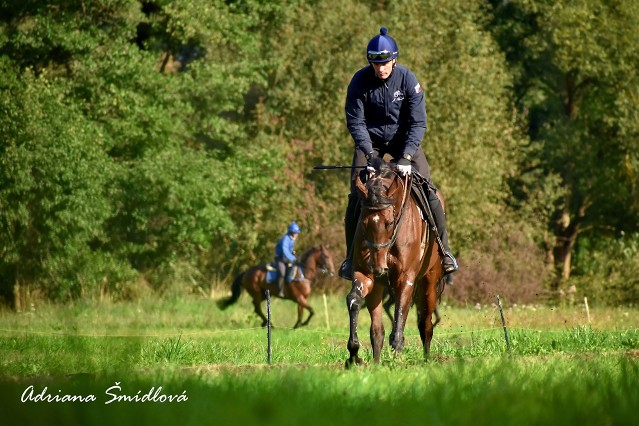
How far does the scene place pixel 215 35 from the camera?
119ft

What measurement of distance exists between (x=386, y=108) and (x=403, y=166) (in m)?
0.82

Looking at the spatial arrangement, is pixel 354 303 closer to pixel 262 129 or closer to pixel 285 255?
pixel 285 255

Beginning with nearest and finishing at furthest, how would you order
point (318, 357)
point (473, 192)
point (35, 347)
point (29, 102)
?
point (318, 357), point (35, 347), point (29, 102), point (473, 192)

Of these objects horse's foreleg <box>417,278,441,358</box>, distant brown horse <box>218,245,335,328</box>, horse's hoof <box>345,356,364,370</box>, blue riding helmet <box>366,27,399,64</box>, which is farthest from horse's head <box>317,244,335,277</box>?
horse's hoof <box>345,356,364,370</box>

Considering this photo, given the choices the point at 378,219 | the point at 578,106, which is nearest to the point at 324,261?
the point at 378,219

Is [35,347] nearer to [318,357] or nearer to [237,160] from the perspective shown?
[318,357]

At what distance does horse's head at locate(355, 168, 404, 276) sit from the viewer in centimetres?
1193

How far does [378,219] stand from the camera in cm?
1192

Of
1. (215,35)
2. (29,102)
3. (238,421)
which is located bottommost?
(238,421)

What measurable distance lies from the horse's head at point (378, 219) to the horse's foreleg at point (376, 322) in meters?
0.58

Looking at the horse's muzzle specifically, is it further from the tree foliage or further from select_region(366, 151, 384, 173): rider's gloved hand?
the tree foliage

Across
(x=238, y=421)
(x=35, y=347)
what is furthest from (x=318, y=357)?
(x=238, y=421)

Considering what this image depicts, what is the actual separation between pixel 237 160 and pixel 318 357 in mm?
25143

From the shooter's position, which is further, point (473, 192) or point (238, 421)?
point (473, 192)
